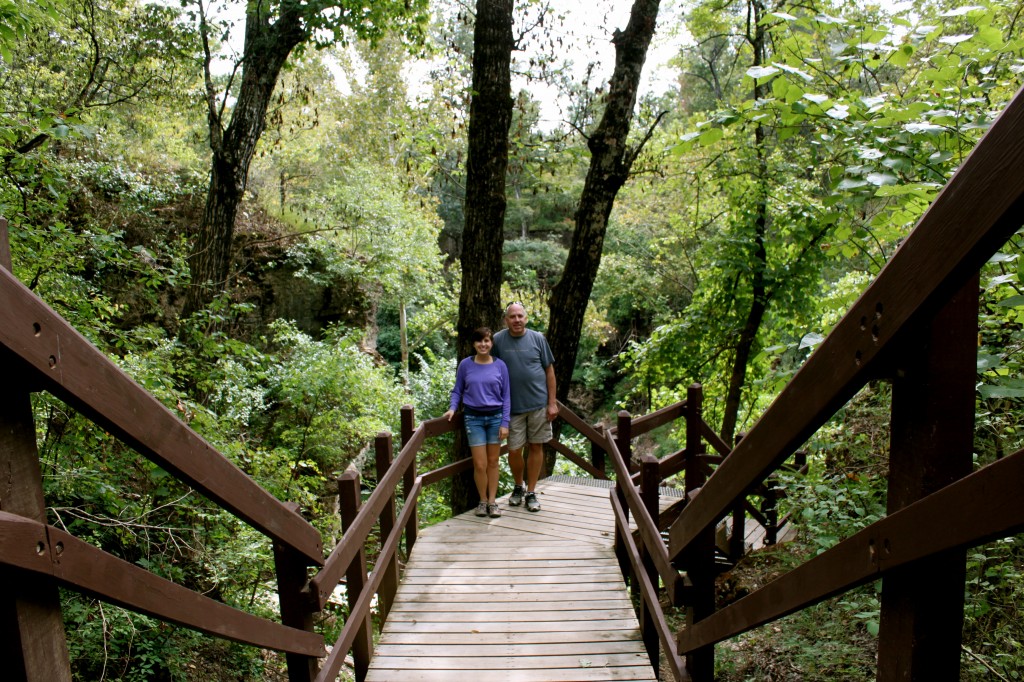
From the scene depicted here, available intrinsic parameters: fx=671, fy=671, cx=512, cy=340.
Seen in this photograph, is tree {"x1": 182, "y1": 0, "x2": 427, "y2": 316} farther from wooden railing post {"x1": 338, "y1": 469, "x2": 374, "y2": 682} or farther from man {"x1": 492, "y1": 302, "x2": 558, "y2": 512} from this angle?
wooden railing post {"x1": 338, "y1": 469, "x2": 374, "y2": 682}

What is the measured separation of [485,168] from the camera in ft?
23.1

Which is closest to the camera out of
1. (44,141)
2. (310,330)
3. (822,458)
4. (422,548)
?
(44,141)

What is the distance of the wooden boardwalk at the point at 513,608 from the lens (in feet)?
12.9

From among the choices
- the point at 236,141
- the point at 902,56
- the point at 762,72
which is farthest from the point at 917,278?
the point at 236,141

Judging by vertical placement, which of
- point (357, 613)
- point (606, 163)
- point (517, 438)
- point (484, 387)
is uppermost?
point (606, 163)

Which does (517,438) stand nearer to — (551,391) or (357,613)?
(551,391)

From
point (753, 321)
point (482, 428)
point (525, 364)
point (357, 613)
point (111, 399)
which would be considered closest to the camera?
point (111, 399)

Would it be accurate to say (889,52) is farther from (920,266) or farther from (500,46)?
(500,46)

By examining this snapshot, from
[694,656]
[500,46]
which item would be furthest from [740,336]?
[694,656]

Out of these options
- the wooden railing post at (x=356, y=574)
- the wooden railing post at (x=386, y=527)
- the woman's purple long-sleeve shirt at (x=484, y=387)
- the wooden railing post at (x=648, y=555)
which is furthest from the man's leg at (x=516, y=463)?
the wooden railing post at (x=356, y=574)

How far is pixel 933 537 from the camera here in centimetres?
120

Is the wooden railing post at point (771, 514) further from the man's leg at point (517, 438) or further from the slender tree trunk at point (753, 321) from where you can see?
the man's leg at point (517, 438)

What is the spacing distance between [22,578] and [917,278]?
71.9 inches

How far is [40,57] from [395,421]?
34.1 ft
